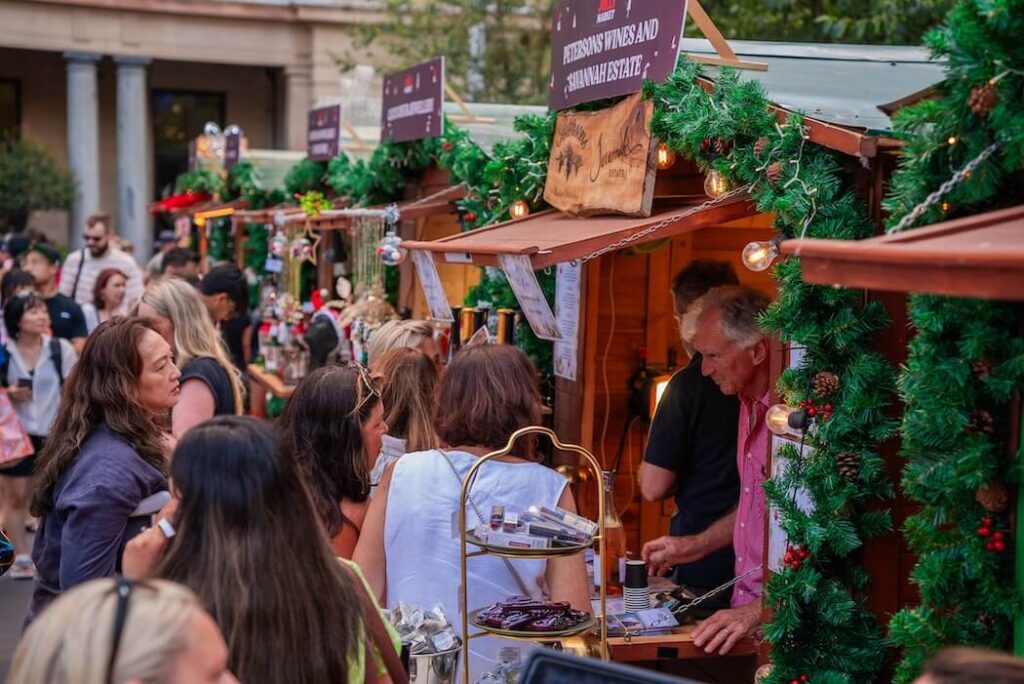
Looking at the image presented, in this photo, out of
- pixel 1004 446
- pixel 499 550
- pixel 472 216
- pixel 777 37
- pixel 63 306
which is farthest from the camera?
pixel 777 37

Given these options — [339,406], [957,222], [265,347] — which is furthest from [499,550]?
[265,347]

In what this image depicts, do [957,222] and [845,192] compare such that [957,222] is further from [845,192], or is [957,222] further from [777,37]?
[777,37]

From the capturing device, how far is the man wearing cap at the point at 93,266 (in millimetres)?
11758

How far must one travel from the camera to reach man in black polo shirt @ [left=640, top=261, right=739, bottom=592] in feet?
16.7

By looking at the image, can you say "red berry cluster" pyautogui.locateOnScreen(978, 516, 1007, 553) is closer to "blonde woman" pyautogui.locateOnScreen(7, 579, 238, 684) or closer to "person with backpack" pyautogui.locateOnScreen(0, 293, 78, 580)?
"blonde woman" pyautogui.locateOnScreen(7, 579, 238, 684)

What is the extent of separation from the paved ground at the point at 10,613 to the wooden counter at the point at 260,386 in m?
2.66

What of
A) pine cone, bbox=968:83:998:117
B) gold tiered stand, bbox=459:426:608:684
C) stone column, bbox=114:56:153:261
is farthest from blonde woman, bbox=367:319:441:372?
stone column, bbox=114:56:153:261

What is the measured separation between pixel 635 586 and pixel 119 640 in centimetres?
297

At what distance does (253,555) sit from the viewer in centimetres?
250

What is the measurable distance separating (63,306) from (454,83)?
11525 millimetres

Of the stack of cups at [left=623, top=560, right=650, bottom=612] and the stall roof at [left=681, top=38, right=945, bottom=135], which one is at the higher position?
the stall roof at [left=681, top=38, right=945, bottom=135]

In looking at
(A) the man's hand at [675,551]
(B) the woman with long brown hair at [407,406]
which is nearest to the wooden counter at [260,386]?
(B) the woman with long brown hair at [407,406]

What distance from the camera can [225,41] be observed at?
94.6 feet

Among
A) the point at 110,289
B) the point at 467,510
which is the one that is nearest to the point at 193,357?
the point at 467,510
